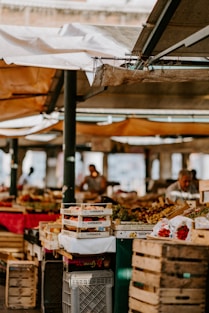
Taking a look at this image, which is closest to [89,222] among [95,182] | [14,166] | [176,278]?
[176,278]

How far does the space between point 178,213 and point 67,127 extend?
8.91 ft

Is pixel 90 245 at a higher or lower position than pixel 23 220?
lower

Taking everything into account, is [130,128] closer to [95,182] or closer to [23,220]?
[23,220]

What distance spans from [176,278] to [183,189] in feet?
19.0

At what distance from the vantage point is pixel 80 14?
19125 mm

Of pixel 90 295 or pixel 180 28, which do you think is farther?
pixel 90 295

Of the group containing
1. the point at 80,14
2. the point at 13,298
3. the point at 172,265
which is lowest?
the point at 13,298

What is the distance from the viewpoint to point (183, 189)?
11094mm

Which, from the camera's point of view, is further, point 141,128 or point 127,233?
point 141,128

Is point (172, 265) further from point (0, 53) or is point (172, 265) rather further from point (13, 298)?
point (13, 298)

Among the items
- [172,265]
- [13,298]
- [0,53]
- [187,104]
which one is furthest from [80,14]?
[172,265]

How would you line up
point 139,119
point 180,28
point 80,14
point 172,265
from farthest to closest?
1. point 80,14
2. point 139,119
3. point 180,28
4. point 172,265

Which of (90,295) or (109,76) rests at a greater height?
(109,76)

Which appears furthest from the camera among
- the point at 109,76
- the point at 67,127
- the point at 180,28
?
the point at 67,127
